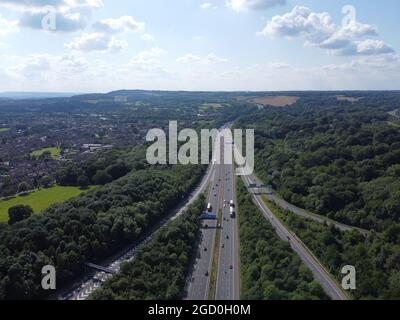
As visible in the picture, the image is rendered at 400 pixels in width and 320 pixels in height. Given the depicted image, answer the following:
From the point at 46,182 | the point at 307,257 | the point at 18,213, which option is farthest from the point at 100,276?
the point at 46,182

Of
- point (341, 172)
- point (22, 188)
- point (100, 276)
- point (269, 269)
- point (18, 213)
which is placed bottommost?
point (100, 276)

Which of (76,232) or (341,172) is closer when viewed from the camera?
(76,232)

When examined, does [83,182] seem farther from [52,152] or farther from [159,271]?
[52,152]

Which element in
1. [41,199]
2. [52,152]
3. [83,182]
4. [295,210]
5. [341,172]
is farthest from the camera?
[52,152]

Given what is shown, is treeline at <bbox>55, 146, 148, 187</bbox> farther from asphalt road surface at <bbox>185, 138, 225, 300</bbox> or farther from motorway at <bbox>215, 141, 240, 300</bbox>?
motorway at <bbox>215, 141, 240, 300</bbox>

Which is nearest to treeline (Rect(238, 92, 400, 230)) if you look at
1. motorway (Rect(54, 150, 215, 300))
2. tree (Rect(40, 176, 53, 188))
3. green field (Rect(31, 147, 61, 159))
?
motorway (Rect(54, 150, 215, 300))

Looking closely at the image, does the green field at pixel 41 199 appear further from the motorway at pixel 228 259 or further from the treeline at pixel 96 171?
the motorway at pixel 228 259

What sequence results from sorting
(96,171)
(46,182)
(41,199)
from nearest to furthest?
1. (41,199)
2. (46,182)
3. (96,171)

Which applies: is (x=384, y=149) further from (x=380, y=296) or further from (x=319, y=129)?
(x=380, y=296)
